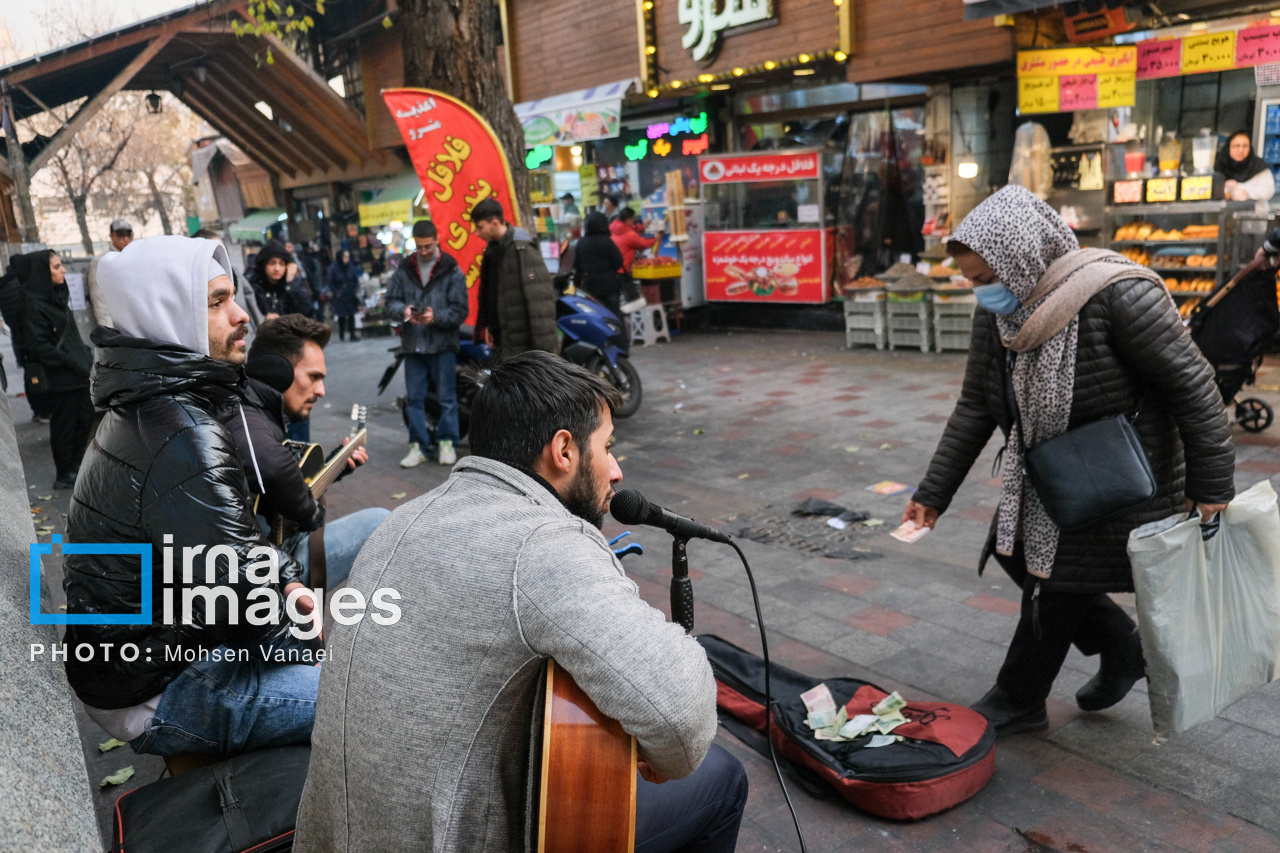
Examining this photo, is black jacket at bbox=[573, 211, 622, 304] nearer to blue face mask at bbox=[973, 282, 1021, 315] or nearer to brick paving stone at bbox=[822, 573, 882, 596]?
brick paving stone at bbox=[822, 573, 882, 596]

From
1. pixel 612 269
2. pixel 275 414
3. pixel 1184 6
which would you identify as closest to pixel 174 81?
pixel 612 269

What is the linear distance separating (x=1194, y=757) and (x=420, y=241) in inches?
240

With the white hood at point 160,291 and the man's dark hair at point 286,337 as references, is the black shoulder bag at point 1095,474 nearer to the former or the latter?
the white hood at point 160,291

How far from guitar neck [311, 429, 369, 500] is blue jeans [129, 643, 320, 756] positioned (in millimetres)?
894

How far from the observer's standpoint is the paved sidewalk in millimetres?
2898

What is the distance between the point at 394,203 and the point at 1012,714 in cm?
1915

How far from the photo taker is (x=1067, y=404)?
2965 mm

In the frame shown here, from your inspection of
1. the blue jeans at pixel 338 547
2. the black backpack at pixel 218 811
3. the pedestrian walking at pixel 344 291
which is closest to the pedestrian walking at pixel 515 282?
the blue jeans at pixel 338 547

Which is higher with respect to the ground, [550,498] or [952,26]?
[952,26]

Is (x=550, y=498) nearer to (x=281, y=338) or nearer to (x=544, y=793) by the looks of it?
(x=544, y=793)

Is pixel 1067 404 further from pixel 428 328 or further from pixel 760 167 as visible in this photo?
pixel 760 167

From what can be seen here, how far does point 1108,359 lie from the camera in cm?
290

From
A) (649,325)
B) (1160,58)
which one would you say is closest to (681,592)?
(1160,58)

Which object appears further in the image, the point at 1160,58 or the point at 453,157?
the point at 1160,58
